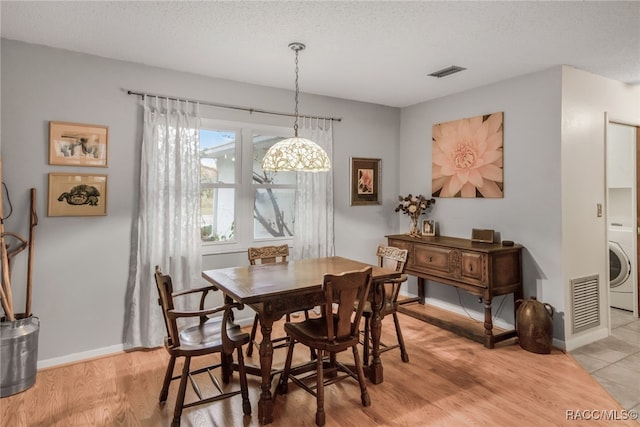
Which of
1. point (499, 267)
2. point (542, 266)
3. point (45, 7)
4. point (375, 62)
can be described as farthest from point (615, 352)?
point (45, 7)

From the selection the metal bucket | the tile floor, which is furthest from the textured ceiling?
the tile floor

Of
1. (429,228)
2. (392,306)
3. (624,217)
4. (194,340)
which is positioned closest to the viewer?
(194,340)

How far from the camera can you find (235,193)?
3.88 meters

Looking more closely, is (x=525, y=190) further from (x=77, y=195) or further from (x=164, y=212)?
(x=77, y=195)

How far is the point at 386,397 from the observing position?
2.49m

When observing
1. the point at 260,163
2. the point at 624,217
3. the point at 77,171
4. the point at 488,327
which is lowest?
the point at 488,327

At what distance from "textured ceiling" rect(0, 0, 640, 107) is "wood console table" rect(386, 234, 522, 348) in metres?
1.64

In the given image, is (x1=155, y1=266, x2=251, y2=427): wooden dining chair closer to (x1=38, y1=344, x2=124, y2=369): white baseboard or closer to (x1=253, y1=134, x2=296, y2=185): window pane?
(x1=38, y1=344, x2=124, y2=369): white baseboard

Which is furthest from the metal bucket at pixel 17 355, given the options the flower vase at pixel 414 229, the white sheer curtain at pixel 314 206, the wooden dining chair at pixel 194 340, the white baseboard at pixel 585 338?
the white baseboard at pixel 585 338

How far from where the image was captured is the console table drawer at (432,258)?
12.2 feet

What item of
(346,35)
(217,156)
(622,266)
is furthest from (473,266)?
(217,156)

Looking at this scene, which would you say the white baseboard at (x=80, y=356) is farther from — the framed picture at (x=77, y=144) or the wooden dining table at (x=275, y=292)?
the framed picture at (x=77, y=144)

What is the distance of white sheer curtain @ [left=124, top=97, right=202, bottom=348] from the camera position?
3.26m

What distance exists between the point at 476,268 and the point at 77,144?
3.54 metres
